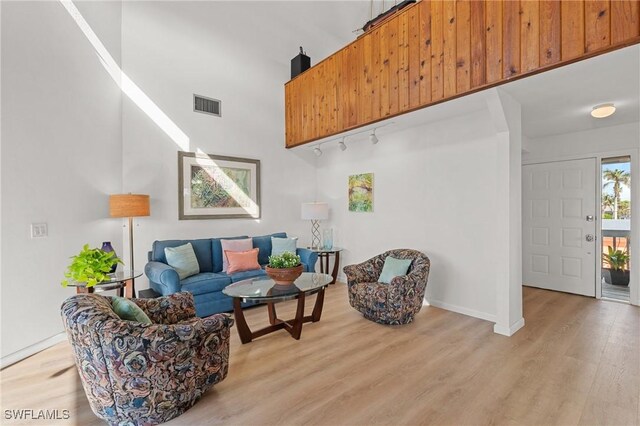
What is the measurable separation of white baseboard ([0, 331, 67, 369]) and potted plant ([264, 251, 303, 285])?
229cm

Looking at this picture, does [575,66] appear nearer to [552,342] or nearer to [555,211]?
[552,342]

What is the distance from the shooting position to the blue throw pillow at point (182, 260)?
151 inches

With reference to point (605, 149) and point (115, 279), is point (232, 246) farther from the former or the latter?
point (605, 149)

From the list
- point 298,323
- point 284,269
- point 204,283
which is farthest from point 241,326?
point 204,283

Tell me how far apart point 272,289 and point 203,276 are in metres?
1.34

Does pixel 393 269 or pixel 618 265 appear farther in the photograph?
pixel 618 265

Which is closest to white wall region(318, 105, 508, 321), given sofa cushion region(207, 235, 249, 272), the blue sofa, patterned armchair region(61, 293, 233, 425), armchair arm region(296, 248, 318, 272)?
armchair arm region(296, 248, 318, 272)

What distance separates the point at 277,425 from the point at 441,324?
2.33 m

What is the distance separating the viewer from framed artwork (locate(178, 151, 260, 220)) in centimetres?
462

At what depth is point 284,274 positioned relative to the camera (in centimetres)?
312

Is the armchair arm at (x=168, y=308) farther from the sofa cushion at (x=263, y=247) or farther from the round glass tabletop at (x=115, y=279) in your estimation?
the sofa cushion at (x=263, y=247)

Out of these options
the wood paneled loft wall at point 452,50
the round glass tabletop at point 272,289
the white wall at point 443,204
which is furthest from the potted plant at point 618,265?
the round glass tabletop at point 272,289

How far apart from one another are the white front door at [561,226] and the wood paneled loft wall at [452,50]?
119 inches

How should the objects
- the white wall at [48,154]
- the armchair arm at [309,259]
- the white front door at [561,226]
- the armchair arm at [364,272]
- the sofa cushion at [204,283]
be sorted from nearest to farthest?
the white wall at [48,154] < the sofa cushion at [204,283] < the armchair arm at [364,272] < the white front door at [561,226] < the armchair arm at [309,259]
